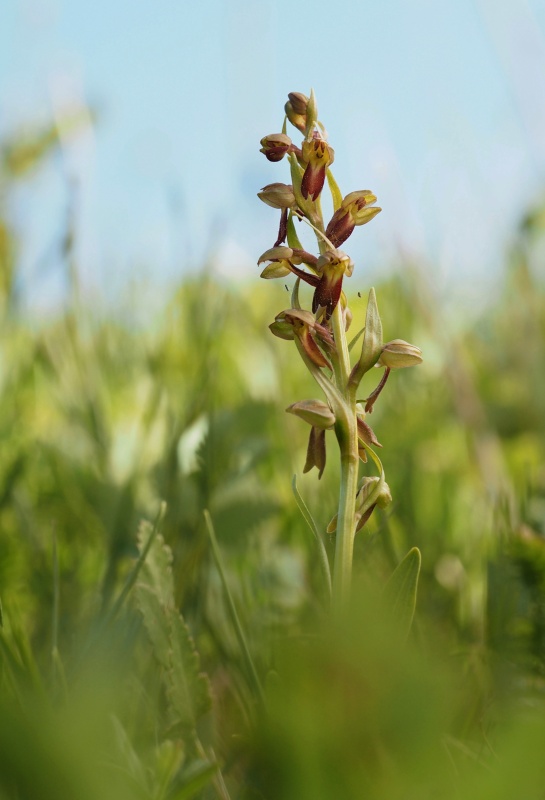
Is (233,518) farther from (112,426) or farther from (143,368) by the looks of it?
(143,368)

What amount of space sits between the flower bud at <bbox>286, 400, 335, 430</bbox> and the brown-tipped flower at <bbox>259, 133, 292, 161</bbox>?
0.48ft

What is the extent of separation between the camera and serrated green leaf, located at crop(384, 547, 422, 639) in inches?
14.2

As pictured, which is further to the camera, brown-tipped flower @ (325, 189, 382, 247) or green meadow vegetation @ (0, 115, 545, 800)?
brown-tipped flower @ (325, 189, 382, 247)

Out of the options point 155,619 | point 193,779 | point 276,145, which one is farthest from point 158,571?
point 276,145

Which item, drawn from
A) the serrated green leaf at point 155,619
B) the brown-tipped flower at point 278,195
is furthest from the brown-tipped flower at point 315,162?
the serrated green leaf at point 155,619

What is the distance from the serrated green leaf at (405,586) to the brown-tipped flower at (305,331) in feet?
0.40

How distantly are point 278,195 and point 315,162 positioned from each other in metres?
0.03

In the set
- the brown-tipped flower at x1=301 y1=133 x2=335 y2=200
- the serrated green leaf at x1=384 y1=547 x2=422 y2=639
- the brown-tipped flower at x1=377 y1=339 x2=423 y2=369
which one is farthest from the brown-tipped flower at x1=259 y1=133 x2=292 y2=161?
the serrated green leaf at x1=384 y1=547 x2=422 y2=639

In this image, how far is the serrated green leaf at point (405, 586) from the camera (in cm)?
36

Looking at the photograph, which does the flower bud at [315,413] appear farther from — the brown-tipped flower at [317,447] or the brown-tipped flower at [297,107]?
the brown-tipped flower at [297,107]

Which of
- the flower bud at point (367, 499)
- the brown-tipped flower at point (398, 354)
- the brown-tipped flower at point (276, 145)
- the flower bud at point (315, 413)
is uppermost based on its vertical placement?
the brown-tipped flower at point (276, 145)

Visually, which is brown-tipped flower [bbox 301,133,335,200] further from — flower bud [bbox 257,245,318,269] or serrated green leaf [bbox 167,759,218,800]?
serrated green leaf [bbox 167,759,218,800]

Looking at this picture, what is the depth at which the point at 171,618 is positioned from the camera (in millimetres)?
371

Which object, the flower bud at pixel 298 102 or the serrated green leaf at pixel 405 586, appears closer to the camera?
the serrated green leaf at pixel 405 586
